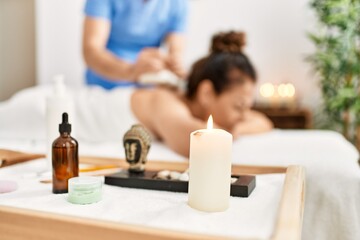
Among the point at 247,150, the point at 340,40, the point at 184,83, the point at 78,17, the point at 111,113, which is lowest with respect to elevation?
the point at 247,150

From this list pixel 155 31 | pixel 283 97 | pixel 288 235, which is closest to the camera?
pixel 288 235

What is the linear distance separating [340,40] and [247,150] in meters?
1.41

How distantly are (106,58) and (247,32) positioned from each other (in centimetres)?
176

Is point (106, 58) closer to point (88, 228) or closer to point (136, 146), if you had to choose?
point (136, 146)

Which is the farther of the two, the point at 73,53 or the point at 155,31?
the point at 73,53

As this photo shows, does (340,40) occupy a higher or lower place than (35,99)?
higher

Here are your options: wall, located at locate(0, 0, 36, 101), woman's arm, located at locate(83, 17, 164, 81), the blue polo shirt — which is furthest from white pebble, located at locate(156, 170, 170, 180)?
A: wall, located at locate(0, 0, 36, 101)

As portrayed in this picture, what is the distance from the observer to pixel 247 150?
1.52 metres

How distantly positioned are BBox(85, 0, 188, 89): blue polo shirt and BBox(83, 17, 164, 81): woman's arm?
0.06m

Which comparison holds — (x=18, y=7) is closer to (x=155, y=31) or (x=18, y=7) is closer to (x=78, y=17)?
(x=78, y=17)

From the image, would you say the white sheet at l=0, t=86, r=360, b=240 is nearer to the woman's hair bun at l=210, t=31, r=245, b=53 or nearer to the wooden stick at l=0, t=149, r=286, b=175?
the wooden stick at l=0, t=149, r=286, b=175

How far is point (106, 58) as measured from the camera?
198cm

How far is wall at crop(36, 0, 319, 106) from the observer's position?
3.39 m

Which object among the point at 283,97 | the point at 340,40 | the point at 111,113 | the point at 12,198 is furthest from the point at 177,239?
the point at 283,97
